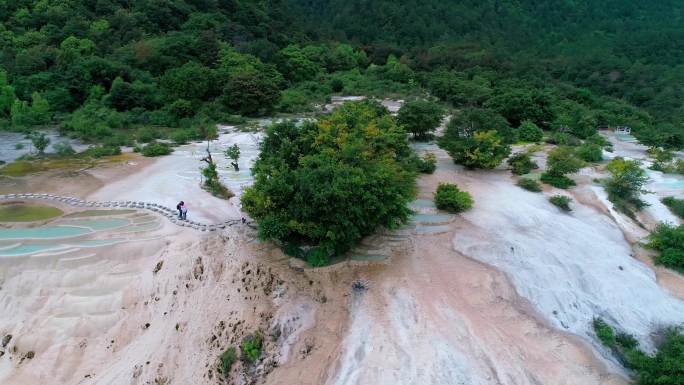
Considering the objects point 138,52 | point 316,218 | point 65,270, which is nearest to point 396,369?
point 316,218

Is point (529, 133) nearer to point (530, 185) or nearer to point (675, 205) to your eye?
point (530, 185)

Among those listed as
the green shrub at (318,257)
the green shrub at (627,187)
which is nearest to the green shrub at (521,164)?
the green shrub at (627,187)

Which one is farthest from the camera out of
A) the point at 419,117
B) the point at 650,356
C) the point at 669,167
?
the point at 419,117

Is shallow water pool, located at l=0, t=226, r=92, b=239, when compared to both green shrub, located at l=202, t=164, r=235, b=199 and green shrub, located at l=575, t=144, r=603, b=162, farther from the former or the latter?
green shrub, located at l=575, t=144, r=603, b=162

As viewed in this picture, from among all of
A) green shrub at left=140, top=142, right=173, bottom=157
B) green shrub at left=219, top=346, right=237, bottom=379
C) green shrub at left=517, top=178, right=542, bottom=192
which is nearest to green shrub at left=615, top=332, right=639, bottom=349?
green shrub at left=517, top=178, right=542, bottom=192

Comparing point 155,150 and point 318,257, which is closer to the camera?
point 318,257

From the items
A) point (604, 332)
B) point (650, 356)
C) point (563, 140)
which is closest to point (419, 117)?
point (563, 140)

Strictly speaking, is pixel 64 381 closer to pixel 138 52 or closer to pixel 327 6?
pixel 138 52

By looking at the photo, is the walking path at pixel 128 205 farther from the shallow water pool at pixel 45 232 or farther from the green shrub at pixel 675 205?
the green shrub at pixel 675 205
